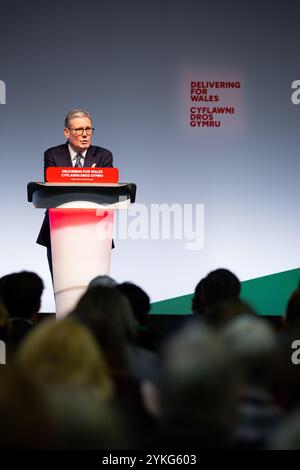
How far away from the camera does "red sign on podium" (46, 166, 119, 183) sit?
4.49 meters

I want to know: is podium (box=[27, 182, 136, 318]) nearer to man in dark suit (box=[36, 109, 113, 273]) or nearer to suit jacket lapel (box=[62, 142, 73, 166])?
man in dark suit (box=[36, 109, 113, 273])

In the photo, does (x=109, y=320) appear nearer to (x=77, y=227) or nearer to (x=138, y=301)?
(x=138, y=301)

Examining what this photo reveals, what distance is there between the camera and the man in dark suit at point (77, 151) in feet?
16.3

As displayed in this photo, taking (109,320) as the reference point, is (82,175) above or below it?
above

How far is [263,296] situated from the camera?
6.98 metres

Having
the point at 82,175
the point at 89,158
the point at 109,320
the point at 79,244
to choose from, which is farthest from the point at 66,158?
the point at 109,320

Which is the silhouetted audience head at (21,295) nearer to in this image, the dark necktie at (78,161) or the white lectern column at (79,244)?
the white lectern column at (79,244)

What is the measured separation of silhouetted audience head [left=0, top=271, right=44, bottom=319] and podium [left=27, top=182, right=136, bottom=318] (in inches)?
41.1

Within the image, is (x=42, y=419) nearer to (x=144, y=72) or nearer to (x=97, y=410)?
(x=97, y=410)

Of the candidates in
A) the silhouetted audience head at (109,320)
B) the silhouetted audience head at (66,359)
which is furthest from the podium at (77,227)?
the silhouetted audience head at (66,359)

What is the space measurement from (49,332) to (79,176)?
9.49 feet

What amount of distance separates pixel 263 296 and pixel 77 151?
257 cm

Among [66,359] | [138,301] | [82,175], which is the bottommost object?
[138,301]
